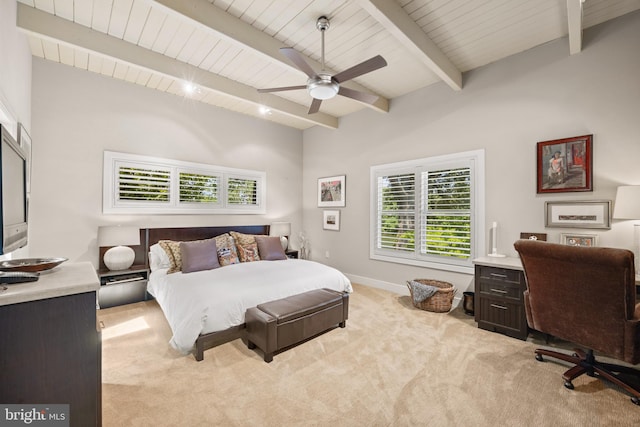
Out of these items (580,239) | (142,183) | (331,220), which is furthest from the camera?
(331,220)

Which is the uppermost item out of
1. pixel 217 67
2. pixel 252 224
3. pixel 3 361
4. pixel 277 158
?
pixel 217 67

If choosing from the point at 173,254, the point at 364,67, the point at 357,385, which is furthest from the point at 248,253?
the point at 364,67

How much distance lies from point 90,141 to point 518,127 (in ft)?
18.3

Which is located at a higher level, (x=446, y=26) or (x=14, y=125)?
(x=446, y=26)

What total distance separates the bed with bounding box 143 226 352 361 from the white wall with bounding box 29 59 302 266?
840 millimetres

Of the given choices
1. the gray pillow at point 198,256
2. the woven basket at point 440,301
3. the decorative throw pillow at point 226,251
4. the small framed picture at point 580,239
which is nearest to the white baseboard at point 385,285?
the woven basket at point 440,301

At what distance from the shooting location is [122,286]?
3.84 meters

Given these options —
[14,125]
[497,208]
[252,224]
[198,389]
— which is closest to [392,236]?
[497,208]

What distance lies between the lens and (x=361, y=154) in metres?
5.11

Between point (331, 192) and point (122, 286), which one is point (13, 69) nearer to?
point (122, 286)

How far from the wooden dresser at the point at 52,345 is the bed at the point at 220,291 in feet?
3.67

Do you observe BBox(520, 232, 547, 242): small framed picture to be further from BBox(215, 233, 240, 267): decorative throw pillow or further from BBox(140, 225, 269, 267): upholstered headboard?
BBox(140, 225, 269, 267): upholstered headboard

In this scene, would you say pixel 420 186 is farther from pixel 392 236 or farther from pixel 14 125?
pixel 14 125

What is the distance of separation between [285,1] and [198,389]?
337 centimetres
